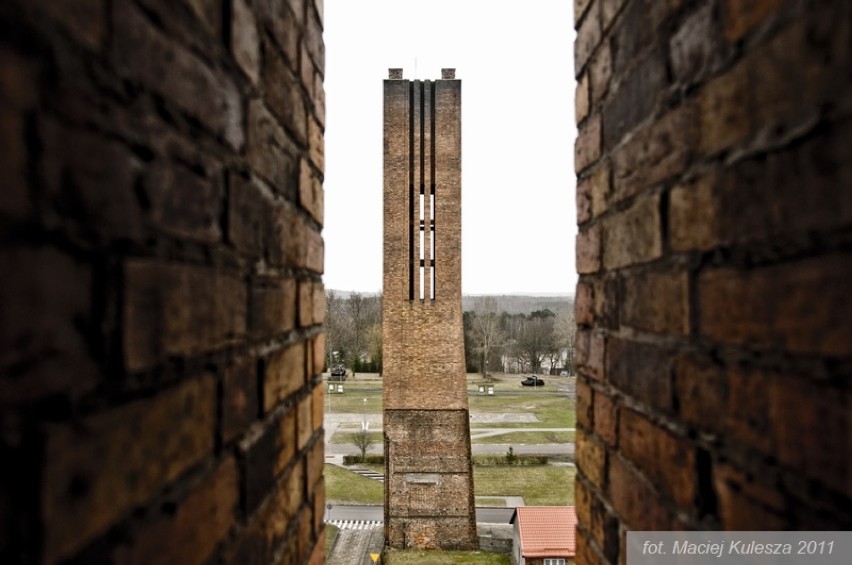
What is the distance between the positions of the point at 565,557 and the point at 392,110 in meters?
10.4

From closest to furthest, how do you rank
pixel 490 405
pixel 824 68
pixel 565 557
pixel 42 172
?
1. pixel 42 172
2. pixel 824 68
3. pixel 565 557
4. pixel 490 405

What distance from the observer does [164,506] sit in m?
0.59

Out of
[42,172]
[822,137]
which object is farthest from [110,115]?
[822,137]

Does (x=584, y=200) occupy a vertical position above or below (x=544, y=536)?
above

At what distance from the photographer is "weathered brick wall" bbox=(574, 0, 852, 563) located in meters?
0.54

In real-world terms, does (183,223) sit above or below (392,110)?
below

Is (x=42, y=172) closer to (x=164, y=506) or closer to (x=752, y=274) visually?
(x=164, y=506)

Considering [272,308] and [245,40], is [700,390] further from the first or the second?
[245,40]

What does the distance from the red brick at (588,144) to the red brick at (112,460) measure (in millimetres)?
1018

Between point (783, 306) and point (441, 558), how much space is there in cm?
1220

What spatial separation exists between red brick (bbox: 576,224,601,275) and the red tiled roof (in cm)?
1048

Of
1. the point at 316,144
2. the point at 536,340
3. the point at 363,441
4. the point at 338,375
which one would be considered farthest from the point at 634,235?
the point at 536,340

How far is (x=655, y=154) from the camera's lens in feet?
3.12

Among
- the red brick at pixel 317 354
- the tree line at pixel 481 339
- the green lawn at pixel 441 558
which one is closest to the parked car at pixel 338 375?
the tree line at pixel 481 339
